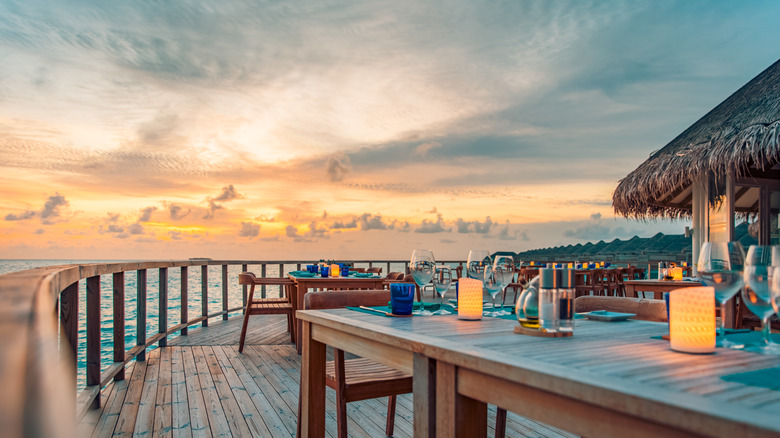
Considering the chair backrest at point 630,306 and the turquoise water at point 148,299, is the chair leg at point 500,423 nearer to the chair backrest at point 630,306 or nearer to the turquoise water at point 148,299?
the chair backrest at point 630,306

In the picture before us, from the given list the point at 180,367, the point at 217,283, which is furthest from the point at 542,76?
the point at 180,367

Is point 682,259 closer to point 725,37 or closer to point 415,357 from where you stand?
point 725,37

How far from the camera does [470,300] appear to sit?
176 centimetres

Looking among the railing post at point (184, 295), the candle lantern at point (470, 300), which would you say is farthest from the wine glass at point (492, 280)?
the railing post at point (184, 295)

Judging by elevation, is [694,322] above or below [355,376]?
above

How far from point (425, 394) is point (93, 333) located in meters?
2.91

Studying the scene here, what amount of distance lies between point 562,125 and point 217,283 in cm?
688

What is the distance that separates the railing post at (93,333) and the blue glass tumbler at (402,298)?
2.38m

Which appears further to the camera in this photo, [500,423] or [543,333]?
[500,423]

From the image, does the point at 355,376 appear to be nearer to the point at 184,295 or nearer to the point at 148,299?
the point at 184,295

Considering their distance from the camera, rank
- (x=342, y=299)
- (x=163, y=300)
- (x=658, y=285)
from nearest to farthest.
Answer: (x=342, y=299)
(x=658, y=285)
(x=163, y=300)

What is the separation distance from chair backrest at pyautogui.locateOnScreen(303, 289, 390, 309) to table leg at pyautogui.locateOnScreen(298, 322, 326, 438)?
1.28 ft

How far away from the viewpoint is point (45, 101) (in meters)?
8.92

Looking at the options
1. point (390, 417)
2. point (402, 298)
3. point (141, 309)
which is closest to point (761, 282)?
point (402, 298)
